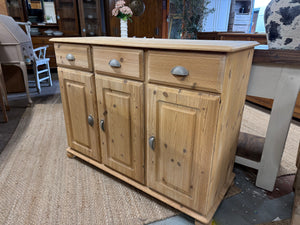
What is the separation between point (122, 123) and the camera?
1175mm

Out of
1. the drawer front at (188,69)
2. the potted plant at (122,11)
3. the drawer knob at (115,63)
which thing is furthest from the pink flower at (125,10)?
the drawer front at (188,69)

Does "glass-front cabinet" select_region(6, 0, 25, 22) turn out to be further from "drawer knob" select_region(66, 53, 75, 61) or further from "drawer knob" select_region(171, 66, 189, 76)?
"drawer knob" select_region(171, 66, 189, 76)

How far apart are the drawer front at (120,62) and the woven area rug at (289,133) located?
1.25m

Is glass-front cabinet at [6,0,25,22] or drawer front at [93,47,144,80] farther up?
glass-front cabinet at [6,0,25,22]

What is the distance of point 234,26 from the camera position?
5.65 meters

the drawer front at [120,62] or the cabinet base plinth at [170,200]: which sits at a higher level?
the drawer front at [120,62]

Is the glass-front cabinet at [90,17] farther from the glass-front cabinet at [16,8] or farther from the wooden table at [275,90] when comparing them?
the wooden table at [275,90]

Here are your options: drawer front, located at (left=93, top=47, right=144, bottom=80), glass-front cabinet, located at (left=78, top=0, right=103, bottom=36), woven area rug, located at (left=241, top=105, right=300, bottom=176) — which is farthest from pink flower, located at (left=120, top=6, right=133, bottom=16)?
glass-front cabinet, located at (left=78, top=0, right=103, bottom=36)

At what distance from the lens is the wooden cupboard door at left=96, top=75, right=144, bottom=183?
3.53 feet

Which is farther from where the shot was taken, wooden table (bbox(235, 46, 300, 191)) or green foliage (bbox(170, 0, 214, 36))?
green foliage (bbox(170, 0, 214, 36))

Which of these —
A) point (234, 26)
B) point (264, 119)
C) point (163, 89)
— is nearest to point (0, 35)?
point (163, 89)

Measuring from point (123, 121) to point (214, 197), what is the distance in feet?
2.05

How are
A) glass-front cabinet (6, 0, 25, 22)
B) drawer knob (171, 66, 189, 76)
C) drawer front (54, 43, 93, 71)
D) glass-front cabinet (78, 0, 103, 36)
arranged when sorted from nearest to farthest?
drawer knob (171, 66, 189, 76)
drawer front (54, 43, 93, 71)
glass-front cabinet (6, 0, 25, 22)
glass-front cabinet (78, 0, 103, 36)

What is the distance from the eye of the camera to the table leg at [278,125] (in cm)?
111
